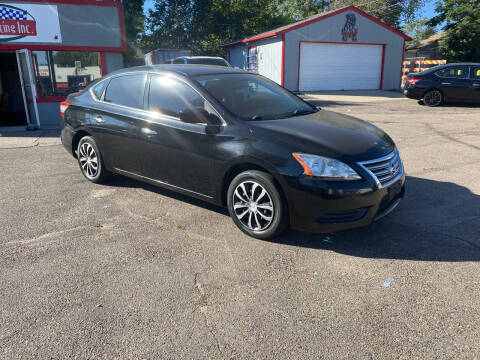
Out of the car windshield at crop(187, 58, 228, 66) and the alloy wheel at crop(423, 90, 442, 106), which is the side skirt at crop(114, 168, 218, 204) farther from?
the alloy wheel at crop(423, 90, 442, 106)

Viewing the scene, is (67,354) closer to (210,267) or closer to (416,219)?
(210,267)

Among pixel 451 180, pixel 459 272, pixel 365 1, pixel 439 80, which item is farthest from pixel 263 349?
pixel 365 1

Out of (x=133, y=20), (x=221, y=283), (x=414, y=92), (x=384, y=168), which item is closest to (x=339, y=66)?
(x=414, y=92)

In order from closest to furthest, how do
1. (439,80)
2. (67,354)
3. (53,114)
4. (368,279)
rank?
(67,354) < (368,279) < (53,114) < (439,80)

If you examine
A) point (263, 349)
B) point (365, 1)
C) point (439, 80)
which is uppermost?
point (365, 1)

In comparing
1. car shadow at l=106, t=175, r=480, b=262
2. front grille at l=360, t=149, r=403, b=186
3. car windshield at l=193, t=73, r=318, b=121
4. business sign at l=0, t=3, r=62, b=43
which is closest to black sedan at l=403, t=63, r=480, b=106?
car shadow at l=106, t=175, r=480, b=262

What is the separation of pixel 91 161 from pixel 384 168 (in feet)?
13.2

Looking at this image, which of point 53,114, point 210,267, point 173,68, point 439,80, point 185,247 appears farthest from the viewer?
point 439,80

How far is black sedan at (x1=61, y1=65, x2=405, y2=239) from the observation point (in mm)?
3457

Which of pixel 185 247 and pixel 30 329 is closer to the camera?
pixel 30 329

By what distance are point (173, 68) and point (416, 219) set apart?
334 cm

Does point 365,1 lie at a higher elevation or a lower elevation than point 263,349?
higher

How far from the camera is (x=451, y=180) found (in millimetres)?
5656

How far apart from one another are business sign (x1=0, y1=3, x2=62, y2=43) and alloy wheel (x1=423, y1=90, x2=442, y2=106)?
42.7 feet
